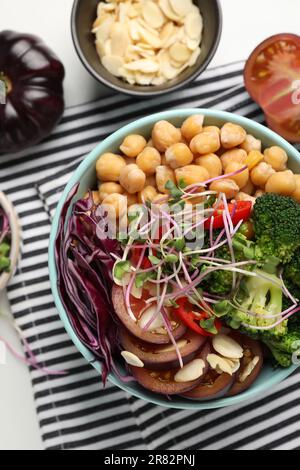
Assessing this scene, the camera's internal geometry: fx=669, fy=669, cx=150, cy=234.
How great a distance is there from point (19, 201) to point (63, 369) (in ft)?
1.80

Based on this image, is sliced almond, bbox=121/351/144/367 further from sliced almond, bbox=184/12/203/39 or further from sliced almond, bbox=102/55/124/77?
sliced almond, bbox=184/12/203/39

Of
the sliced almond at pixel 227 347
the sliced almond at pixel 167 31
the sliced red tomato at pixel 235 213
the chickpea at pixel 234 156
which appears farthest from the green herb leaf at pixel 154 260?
the sliced almond at pixel 167 31

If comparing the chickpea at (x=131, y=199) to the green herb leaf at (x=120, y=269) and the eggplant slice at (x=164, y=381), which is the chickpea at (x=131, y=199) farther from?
the eggplant slice at (x=164, y=381)

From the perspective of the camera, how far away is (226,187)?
5.82 ft

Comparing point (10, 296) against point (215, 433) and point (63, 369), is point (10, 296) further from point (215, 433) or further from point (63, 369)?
point (215, 433)

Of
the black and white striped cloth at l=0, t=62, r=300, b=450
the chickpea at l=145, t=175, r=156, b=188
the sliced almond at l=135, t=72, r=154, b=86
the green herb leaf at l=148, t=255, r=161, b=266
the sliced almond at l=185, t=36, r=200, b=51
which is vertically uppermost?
the sliced almond at l=185, t=36, r=200, b=51

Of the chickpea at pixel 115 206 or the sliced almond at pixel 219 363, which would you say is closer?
the sliced almond at pixel 219 363

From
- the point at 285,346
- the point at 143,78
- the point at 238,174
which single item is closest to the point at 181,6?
the point at 143,78

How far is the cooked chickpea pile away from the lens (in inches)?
70.8

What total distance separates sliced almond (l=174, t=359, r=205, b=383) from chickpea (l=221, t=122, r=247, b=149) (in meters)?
0.59

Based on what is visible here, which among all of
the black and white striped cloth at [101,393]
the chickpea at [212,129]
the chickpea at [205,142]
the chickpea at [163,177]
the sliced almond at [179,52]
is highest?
the sliced almond at [179,52]

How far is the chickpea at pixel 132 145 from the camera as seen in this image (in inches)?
73.0

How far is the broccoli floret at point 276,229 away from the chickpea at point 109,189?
39 centimetres

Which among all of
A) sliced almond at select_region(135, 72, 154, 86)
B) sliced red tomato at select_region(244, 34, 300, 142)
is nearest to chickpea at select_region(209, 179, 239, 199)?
sliced red tomato at select_region(244, 34, 300, 142)
